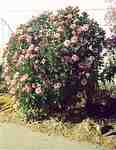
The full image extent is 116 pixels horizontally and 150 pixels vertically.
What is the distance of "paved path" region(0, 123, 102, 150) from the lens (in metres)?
7.73

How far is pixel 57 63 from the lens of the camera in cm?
885

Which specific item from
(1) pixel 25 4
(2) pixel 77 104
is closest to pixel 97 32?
(2) pixel 77 104

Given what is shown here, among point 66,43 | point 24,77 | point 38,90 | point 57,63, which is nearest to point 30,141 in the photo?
point 38,90

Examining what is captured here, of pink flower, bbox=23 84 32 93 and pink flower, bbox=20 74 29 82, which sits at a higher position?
pink flower, bbox=20 74 29 82

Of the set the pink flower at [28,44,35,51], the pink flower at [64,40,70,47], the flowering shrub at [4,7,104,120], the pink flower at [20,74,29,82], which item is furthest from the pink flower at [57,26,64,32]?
the pink flower at [20,74,29,82]

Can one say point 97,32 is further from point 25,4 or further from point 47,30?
point 25,4

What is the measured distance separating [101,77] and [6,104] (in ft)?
6.56

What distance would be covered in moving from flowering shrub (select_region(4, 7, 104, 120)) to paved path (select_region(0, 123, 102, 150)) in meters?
0.59

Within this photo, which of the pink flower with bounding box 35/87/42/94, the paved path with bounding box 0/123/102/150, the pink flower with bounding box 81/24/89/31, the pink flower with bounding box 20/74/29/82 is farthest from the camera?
the pink flower with bounding box 81/24/89/31

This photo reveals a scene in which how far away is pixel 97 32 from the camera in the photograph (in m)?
9.24

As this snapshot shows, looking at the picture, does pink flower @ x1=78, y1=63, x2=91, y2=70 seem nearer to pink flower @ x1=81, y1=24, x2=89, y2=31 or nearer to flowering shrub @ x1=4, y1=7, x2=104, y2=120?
flowering shrub @ x1=4, y1=7, x2=104, y2=120

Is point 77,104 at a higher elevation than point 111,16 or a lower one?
lower

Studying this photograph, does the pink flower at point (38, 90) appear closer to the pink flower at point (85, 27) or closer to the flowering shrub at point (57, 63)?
the flowering shrub at point (57, 63)

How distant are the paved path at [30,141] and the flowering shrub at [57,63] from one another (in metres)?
0.59
